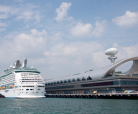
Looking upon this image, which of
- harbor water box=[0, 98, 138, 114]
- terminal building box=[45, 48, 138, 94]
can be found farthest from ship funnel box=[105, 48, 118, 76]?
harbor water box=[0, 98, 138, 114]

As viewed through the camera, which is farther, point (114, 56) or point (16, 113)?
point (114, 56)

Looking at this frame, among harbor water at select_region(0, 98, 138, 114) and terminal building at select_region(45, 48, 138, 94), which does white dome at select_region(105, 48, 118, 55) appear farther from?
harbor water at select_region(0, 98, 138, 114)

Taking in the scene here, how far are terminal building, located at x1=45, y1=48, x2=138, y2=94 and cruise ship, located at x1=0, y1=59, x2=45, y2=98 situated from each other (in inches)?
965

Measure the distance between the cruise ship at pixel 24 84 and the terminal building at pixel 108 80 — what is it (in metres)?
24.5

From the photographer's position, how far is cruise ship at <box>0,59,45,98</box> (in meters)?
95.6

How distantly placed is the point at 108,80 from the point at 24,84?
41551 millimetres

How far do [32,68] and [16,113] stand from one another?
72.5 m

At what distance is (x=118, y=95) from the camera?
7744cm

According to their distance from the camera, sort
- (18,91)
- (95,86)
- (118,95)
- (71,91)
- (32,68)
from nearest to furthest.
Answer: (118,95) < (18,91) < (95,86) < (32,68) < (71,91)

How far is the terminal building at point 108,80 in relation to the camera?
9138 cm

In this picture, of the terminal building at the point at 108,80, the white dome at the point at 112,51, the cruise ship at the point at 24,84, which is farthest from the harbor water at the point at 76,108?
the white dome at the point at 112,51

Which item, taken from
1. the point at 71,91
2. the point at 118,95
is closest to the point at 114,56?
the point at 118,95

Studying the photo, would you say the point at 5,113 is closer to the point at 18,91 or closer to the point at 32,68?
the point at 18,91

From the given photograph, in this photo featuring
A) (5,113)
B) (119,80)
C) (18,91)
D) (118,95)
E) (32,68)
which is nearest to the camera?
(5,113)
